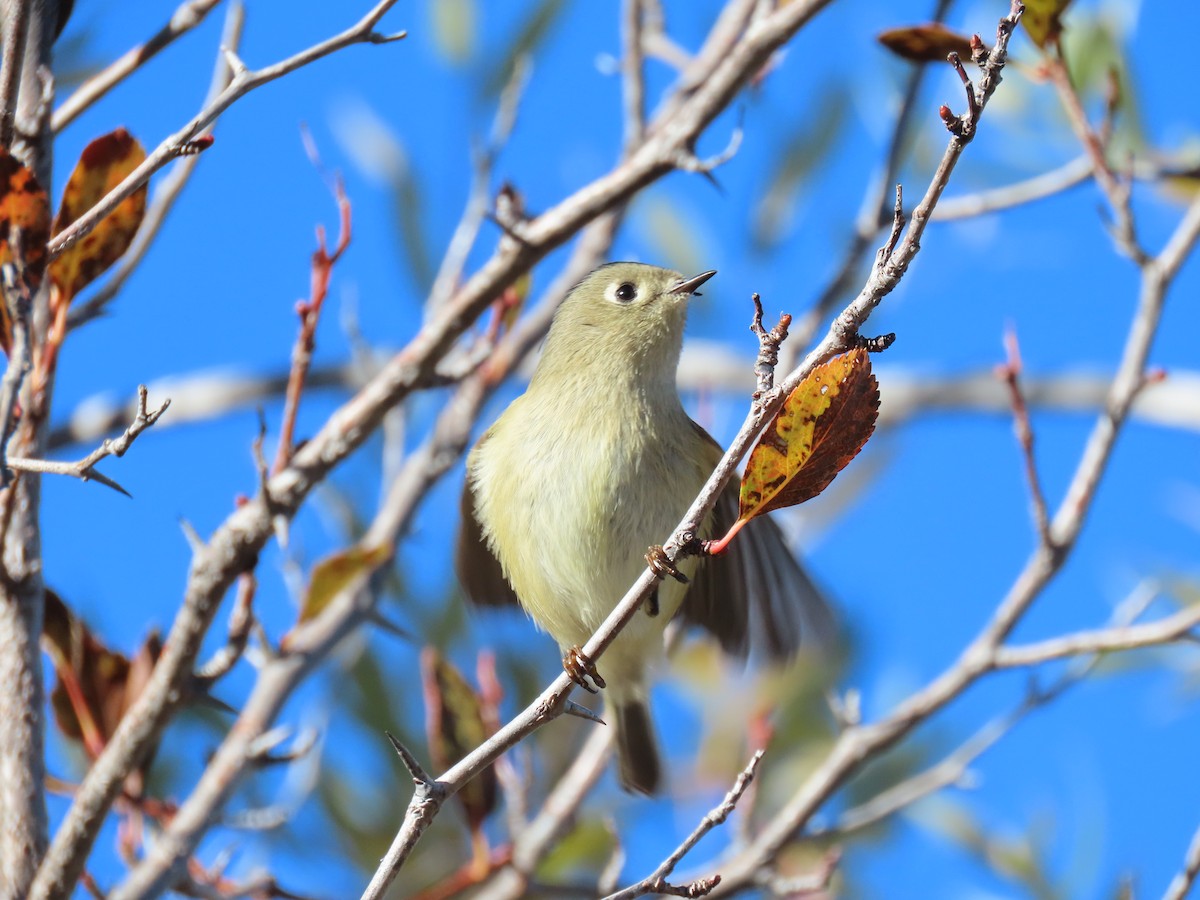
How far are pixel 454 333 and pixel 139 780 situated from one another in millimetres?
797

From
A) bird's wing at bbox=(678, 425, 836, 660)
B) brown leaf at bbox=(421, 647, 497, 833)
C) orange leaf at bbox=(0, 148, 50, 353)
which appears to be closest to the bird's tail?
bird's wing at bbox=(678, 425, 836, 660)

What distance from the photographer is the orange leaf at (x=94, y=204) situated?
1.62 m

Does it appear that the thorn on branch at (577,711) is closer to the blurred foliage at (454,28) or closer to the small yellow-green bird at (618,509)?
the small yellow-green bird at (618,509)

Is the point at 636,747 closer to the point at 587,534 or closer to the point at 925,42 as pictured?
the point at 587,534

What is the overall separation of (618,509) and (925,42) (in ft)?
2.79

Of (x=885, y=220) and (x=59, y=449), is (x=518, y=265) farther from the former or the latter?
(x=59, y=449)

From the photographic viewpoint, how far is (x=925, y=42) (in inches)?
79.7

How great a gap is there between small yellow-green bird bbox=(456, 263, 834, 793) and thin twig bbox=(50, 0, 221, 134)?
88 centimetres

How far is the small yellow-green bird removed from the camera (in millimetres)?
2221

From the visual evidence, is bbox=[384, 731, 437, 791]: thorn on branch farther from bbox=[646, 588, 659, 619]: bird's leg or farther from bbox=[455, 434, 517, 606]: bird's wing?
bbox=[455, 434, 517, 606]: bird's wing

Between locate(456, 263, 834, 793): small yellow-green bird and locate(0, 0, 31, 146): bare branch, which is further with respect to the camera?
locate(456, 263, 834, 793): small yellow-green bird

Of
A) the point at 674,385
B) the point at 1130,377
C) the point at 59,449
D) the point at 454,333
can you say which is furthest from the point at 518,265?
the point at 59,449

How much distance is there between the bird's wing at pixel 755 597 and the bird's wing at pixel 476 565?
0.37 metres

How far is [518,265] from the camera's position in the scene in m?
1.99
